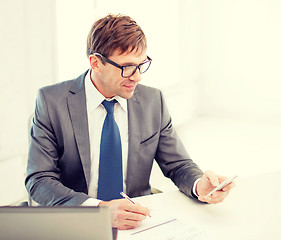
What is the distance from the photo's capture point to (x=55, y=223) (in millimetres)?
931

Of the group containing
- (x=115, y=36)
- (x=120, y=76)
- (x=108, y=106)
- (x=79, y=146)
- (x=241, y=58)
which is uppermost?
(x=115, y=36)

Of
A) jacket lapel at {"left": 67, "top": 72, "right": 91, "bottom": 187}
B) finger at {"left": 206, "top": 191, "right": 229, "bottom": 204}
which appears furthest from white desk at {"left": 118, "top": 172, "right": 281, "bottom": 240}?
jacket lapel at {"left": 67, "top": 72, "right": 91, "bottom": 187}

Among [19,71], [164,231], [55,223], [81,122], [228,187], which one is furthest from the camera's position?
[19,71]

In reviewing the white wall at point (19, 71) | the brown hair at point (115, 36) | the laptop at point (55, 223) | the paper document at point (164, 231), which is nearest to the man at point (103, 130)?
the brown hair at point (115, 36)

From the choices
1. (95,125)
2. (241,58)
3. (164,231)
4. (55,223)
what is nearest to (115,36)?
(95,125)

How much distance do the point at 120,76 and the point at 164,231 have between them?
28.3 inches

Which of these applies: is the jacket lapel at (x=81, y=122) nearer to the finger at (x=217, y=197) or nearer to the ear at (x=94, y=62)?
the ear at (x=94, y=62)

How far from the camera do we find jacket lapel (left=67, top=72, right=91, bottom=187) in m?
1.91

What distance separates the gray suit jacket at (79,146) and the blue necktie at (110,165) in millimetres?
63

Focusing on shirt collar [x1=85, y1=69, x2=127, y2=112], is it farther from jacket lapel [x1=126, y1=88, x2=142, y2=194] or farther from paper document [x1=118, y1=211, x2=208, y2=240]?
paper document [x1=118, y1=211, x2=208, y2=240]

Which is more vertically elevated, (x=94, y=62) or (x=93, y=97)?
(x=94, y=62)

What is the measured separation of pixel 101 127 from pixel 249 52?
430cm

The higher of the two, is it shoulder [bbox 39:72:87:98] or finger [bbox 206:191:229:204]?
shoulder [bbox 39:72:87:98]

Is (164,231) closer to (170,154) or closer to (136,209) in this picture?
(136,209)
